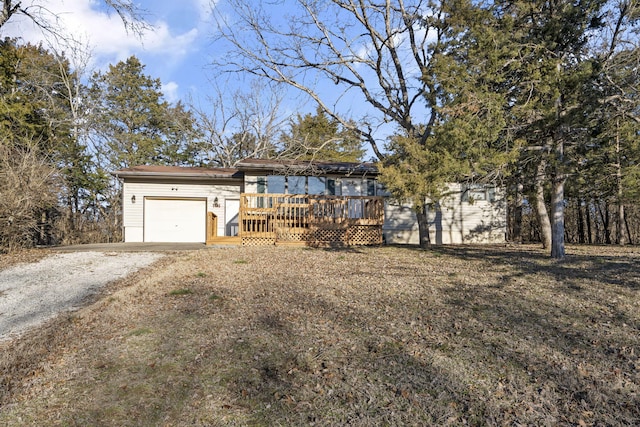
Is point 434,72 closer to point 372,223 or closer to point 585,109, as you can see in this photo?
point 585,109

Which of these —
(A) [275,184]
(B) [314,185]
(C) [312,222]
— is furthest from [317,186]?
(C) [312,222]

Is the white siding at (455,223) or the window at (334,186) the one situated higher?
the window at (334,186)

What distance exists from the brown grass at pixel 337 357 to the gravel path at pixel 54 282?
2.10 ft

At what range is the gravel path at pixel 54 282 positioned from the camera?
475cm

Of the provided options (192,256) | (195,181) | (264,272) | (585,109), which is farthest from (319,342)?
(195,181)

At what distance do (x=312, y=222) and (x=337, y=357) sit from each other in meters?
8.92

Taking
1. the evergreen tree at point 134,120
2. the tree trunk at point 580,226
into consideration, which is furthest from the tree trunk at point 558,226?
the evergreen tree at point 134,120

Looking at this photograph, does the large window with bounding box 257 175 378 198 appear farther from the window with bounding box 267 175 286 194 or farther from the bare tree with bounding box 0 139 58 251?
the bare tree with bounding box 0 139 58 251

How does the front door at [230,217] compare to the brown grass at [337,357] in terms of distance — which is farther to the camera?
the front door at [230,217]

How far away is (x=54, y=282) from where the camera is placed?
21.8 feet

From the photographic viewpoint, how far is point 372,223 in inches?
488

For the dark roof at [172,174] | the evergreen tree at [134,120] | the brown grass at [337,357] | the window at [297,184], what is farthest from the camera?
the evergreen tree at [134,120]

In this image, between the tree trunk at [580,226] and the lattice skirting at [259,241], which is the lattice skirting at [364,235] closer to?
the lattice skirting at [259,241]

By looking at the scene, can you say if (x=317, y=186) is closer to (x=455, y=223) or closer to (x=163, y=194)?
(x=455, y=223)
